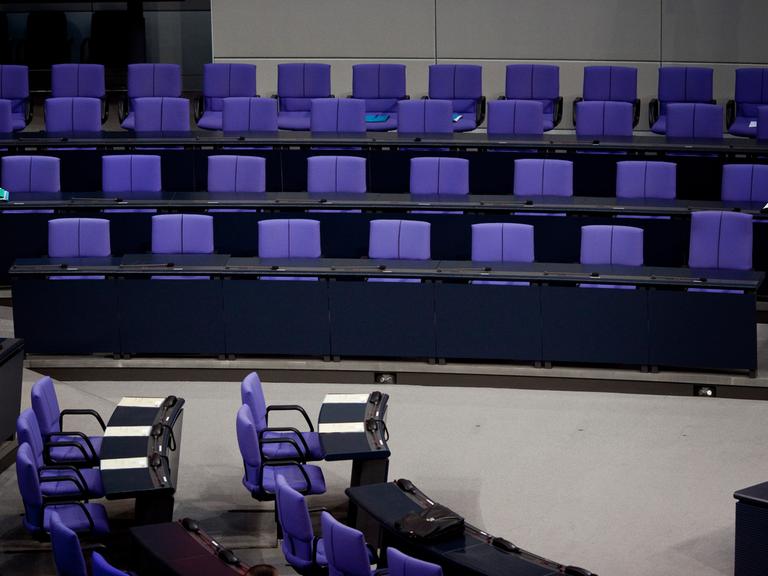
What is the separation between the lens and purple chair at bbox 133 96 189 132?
11453 mm

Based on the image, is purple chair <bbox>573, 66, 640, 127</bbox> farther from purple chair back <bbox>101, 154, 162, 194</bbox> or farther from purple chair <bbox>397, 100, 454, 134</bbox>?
purple chair back <bbox>101, 154, 162, 194</bbox>

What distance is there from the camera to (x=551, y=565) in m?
5.34

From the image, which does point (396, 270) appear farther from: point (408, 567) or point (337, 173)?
point (408, 567)

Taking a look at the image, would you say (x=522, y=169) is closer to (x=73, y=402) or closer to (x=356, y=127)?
(x=356, y=127)

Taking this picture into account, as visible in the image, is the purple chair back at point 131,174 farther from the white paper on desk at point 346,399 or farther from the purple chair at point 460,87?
the white paper on desk at point 346,399

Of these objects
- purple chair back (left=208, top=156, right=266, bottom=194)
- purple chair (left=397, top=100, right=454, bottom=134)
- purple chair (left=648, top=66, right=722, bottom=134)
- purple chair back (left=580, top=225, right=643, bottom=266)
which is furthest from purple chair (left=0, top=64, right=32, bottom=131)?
purple chair (left=648, top=66, right=722, bottom=134)

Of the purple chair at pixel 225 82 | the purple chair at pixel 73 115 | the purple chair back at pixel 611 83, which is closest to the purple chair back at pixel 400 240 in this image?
the purple chair at pixel 73 115

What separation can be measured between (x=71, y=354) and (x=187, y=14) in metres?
6.63

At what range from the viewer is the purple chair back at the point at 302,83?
40.4 feet

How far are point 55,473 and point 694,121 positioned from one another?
22.6 feet

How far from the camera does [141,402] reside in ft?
23.0

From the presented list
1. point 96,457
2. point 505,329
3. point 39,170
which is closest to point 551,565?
point 96,457

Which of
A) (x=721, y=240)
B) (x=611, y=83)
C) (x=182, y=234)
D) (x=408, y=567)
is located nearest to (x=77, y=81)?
(x=182, y=234)

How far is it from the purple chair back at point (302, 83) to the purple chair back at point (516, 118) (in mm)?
1829
